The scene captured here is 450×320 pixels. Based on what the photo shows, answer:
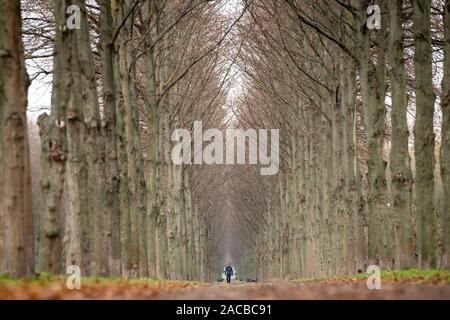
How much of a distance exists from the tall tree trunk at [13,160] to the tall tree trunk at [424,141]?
7.07m

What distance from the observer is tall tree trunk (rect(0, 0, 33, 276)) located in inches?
320

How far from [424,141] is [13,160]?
24.3 feet

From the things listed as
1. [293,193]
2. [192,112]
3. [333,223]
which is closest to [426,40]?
[333,223]

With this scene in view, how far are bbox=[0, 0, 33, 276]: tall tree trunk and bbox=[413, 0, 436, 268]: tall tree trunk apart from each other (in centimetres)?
707

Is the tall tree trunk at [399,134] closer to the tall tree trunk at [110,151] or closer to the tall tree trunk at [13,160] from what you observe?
the tall tree trunk at [110,151]

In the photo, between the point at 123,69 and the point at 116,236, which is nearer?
the point at 116,236

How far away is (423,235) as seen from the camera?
12391 mm

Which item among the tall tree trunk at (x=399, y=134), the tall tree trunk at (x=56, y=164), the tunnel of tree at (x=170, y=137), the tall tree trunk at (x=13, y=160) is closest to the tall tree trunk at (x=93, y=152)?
the tunnel of tree at (x=170, y=137)

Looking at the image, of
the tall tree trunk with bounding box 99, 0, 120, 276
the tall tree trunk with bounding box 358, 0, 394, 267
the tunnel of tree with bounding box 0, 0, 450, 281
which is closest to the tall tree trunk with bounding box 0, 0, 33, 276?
the tunnel of tree with bounding box 0, 0, 450, 281

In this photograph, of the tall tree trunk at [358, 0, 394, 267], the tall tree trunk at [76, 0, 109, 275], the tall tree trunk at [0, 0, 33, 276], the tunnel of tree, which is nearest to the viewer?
the tall tree trunk at [0, 0, 33, 276]

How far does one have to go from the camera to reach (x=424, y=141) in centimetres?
1255

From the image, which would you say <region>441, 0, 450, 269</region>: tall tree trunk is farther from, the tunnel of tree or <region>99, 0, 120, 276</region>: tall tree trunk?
<region>99, 0, 120, 276</region>: tall tree trunk

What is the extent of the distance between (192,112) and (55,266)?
21.7m
